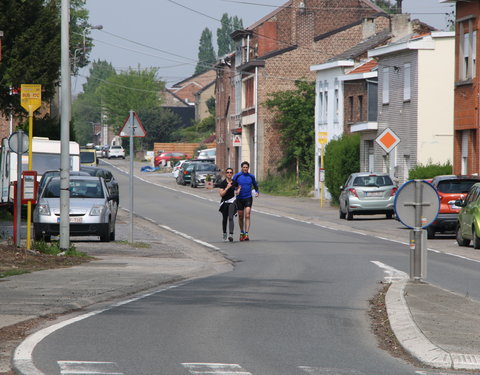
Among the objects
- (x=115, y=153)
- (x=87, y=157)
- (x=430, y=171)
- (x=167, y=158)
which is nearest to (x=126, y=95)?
(x=115, y=153)

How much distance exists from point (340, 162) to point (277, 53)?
2533cm

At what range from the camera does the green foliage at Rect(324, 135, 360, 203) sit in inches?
1939

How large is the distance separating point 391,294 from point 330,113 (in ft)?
155

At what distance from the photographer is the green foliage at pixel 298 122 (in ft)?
226

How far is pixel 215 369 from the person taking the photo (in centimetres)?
850

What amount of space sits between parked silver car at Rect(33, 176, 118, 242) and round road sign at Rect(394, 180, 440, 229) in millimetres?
11479

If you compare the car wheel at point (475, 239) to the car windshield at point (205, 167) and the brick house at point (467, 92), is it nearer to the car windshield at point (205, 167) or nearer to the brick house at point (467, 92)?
the brick house at point (467, 92)

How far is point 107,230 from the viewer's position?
25266 mm

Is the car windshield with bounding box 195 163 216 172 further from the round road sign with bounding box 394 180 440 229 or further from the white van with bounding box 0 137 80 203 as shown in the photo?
the round road sign with bounding box 394 180 440 229

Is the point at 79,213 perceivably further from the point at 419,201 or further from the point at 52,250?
the point at 419,201

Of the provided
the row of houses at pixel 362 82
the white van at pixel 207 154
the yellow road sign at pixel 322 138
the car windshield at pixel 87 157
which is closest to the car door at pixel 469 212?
the row of houses at pixel 362 82

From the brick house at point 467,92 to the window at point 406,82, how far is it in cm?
687

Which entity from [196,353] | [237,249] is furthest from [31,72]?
→ [196,353]

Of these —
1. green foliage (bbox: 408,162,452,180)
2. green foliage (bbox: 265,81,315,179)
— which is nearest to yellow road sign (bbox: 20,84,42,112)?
green foliage (bbox: 408,162,452,180)
